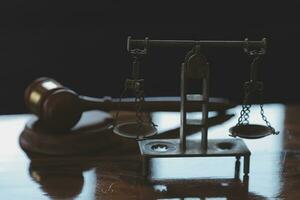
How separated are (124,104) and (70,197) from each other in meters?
0.46

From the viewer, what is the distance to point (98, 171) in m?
1.68

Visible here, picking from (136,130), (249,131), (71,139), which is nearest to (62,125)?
(71,139)

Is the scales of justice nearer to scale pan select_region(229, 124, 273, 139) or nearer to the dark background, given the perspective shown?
scale pan select_region(229, 124, 273, 139)

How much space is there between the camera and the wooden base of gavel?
5.83ft

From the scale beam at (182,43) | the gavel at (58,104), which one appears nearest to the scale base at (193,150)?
the gavel at (58,104)

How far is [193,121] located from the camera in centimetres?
169

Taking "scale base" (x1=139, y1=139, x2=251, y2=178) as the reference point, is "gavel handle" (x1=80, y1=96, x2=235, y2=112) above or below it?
above

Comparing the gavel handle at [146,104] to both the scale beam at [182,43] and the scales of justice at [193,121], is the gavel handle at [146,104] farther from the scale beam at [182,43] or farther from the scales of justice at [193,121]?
the scale beam at [182,43]

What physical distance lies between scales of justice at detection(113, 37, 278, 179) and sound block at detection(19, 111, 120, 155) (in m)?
0.15

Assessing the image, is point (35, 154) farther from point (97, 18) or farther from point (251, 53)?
point (97, 18)

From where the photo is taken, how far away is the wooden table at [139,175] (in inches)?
61.6

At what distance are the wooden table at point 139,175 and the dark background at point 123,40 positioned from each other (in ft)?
4.17

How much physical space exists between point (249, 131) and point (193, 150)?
0.15 m

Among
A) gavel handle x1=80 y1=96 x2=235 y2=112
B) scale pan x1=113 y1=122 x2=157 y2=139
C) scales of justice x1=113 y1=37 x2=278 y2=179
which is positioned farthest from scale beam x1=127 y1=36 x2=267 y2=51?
gavel handle x1=80 y1=96 x2=235 y2=112
